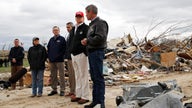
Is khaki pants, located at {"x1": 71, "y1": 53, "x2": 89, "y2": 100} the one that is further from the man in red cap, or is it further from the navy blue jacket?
the navy blue jacket

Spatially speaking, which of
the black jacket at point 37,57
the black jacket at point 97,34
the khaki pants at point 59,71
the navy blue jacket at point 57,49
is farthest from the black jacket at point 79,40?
the black jacket at point 37,57

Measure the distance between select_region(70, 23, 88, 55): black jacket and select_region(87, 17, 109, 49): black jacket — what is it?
0.87m

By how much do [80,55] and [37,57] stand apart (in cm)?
Answer: 228

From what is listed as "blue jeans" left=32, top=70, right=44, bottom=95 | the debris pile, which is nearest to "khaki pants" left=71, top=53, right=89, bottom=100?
"blue jeans" left=32, top=70, right=44, bottom=95

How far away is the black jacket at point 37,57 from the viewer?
397 inches

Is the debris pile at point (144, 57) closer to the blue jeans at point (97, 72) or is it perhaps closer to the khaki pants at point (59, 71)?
the khaki pants at point (59, 71)

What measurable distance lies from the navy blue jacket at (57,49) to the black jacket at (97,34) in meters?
2.53

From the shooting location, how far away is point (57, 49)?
9758 mm

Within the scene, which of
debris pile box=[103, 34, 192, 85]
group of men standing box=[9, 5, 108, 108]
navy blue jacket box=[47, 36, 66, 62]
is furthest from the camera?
debris pile box=[103, 34, 192, 85]

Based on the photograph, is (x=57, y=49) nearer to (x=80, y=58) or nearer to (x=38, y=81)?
(x=38, y=81)

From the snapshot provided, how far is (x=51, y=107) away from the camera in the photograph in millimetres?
8289

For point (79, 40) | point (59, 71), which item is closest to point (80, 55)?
point (79, 40)

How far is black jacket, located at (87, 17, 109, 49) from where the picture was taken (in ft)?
23.5

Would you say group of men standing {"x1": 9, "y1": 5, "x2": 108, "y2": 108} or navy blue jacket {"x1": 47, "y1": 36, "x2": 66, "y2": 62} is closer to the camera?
group of men standing {"x1": 9, "y1": 5, "x2": 108, "y2": 108}
